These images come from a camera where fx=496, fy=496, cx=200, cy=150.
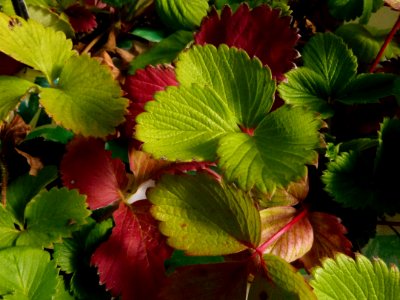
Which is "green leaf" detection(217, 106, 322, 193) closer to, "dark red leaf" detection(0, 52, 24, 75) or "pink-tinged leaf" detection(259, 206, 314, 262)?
"pink-tinged leaf" detection(259, 206, 314, 262)

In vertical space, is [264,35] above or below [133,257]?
above

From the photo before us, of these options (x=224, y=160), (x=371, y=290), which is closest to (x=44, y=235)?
(x=224, y=160)

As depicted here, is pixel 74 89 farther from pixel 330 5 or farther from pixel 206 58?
pixel 330 5

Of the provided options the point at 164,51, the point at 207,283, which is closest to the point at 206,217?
the point at 207,283

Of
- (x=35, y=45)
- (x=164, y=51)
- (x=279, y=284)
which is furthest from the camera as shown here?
(x=164, y=51)

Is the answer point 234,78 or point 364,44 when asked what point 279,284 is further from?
point 364,44

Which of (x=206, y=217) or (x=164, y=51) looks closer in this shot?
(x=206, y=217)

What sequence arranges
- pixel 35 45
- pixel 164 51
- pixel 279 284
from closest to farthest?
1. pixel 279 284
2. pixel 35 45
3. pixel 164 51
